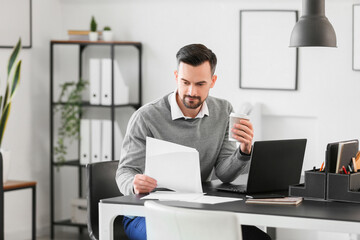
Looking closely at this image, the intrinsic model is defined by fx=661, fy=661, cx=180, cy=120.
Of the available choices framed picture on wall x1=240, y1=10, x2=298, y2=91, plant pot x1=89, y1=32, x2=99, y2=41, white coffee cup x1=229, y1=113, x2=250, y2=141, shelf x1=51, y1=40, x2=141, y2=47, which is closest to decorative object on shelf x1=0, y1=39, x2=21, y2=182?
shelf x1=51, y1=40, x2=141, y2=47

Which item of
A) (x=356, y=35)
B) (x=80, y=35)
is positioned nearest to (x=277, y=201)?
(x=356, y=35)

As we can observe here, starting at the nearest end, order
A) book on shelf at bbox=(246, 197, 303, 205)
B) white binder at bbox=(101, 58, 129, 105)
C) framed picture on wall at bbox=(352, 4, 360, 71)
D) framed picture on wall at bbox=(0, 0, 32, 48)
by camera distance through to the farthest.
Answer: book on shelf at bbox=(246, 197, 303, 205), framed picture on wall at bbox=(352, 4, 360, 71), framed picture on wall at bbox=(0, 0, 32, 48), white binder at bbox=(101, 58, 129, 105)

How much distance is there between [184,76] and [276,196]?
0.67 metres

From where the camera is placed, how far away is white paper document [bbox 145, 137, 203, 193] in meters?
2.49

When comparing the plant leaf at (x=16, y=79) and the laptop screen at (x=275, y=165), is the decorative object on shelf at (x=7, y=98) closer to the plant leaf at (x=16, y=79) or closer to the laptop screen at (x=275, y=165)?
the plant leaf at (x=16, y=79)

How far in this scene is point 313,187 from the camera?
242 centimetres

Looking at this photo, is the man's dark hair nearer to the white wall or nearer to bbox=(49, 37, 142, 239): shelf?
the white wall

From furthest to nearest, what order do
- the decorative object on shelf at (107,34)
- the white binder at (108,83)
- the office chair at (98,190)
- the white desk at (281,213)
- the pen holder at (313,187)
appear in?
the decorative object on shelf at (107,34) < the white binder at (108,83) < the office chair at (98,190) < the pen holder at (313,187) < the white desk at (281,213)

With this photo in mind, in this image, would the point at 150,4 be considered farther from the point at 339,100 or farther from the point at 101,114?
the point at 339,100

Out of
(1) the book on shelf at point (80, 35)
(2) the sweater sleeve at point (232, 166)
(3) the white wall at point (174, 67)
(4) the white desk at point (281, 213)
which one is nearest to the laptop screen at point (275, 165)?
(4) the white desk at point (281, 213)

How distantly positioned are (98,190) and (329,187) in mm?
1071

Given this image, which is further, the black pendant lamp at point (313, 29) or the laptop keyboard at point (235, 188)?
the black pendant lamp at point (313, 29)

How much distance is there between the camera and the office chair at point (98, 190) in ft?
9.50

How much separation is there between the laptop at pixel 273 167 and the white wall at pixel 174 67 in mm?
1763
